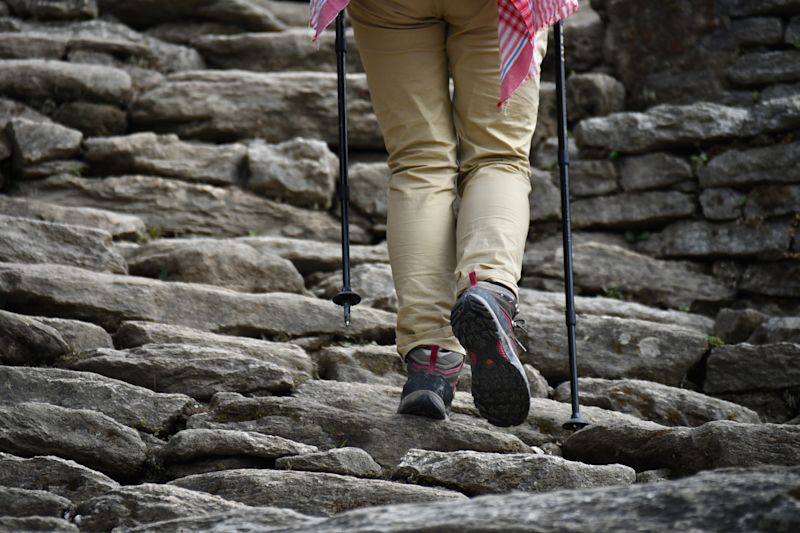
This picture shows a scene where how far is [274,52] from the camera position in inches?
390

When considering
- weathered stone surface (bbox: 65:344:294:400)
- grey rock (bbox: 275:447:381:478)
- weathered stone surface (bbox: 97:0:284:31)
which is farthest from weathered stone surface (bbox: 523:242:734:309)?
weathered stone surface (bbox: 97:0:284:31)

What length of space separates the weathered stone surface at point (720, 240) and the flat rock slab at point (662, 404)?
2.50 meters

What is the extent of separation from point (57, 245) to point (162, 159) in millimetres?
1972

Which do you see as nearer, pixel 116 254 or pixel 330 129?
pixel 116 254

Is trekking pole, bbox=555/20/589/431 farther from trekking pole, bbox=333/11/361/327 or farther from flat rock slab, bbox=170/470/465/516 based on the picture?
flat rock slab, bbox=170/470/465/516

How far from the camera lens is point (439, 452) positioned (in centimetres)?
373

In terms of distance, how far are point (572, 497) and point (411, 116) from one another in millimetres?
2092

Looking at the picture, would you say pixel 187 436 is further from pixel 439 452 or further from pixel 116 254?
pixel 116 254

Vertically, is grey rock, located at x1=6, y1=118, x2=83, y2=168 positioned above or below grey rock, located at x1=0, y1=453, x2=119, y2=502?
above

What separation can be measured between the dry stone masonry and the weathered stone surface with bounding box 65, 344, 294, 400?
1 centimetres

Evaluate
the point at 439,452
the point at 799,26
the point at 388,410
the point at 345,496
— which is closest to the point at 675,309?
the point at 799,26

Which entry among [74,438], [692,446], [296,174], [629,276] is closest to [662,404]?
[692,446]

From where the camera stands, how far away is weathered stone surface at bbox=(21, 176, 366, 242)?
7712mm

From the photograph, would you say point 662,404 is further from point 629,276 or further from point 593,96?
point 593,96
